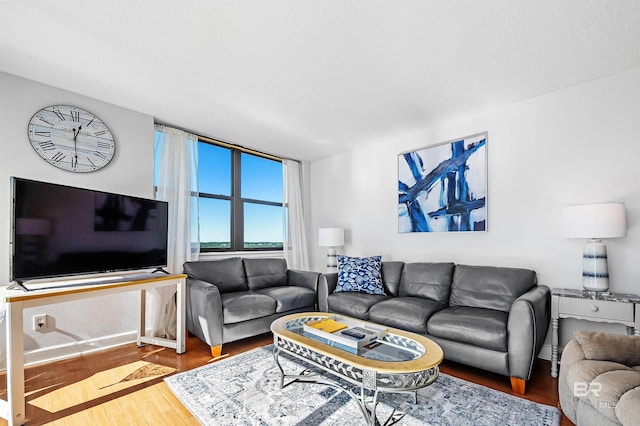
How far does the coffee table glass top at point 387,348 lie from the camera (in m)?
1.72

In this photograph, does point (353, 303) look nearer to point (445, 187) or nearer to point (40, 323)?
point (445, 187)

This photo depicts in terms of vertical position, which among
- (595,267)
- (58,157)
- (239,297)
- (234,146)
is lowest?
(239,297)

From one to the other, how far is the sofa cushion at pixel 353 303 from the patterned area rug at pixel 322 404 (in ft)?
2.94

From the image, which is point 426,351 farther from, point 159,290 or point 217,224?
point 217,224

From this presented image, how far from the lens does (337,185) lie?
4.76 m

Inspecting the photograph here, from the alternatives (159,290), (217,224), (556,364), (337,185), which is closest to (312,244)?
(337,185)

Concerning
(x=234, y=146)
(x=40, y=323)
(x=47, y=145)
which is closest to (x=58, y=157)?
(x=47, y=145)

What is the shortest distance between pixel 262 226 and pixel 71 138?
98.6 inches

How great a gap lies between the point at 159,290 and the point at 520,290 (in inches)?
136

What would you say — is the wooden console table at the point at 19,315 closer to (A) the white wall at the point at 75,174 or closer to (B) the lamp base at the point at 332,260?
(A) the white wall at the point at 75,174

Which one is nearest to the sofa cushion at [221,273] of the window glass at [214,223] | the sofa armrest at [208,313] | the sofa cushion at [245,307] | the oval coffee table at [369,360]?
the sofa cushion at [245,307]

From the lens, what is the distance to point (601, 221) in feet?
7.39

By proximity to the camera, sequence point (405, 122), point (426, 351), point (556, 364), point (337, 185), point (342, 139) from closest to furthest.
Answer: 1. point (426, 351)
2. point (556, 364)
3. point (405, 122)
4. point (342, 139)
5. point (337, 185)

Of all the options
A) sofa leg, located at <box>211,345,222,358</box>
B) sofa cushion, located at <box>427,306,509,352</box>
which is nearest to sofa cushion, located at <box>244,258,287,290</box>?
sofa leg, located at <box>211,345,222,358</box>
